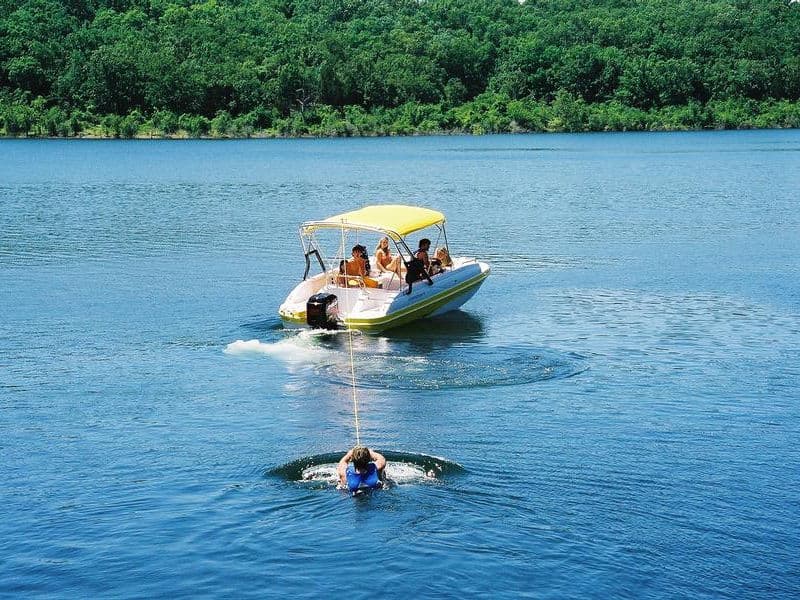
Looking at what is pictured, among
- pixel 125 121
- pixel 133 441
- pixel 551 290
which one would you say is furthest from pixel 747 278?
pixel 125 121

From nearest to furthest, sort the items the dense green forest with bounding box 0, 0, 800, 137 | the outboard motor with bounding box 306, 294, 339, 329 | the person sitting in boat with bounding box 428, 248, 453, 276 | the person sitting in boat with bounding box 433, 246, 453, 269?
the outboard motor with bounding box 306, 294, 339, 329 < the person sitting in boat with bounding box 428, 248, 453, 276 < the person sitting in boat with bounding box 433, 246, 453, 269 < the dense green forest with bounding box 0, 0, 800, 137

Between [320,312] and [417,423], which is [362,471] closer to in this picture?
[417,423]

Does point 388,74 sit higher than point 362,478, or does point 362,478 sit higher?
point 388,74

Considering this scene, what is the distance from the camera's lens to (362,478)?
16609 mm

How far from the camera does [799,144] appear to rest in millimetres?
102375

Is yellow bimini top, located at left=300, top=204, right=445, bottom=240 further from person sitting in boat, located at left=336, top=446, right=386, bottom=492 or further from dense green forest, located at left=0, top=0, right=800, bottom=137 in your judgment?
dense green forest, located at left=0, top=0, right=800, bottom=137

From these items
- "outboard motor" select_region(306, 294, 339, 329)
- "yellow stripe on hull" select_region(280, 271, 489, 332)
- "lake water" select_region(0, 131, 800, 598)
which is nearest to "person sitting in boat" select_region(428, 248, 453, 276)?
"yellow stripe on hull" select_region(280, 271, 489, 332)

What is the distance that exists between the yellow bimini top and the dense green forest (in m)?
101

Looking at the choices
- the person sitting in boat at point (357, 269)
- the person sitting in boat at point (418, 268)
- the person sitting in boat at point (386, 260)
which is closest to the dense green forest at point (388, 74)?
the person sitting in boat at point (386, 260)

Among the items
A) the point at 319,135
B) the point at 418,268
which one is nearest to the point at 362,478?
the point at 418,268

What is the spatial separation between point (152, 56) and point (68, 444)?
12568 cm

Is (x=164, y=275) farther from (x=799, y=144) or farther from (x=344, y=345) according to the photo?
(x=799, y=144)

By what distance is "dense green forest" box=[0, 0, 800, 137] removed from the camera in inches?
5231

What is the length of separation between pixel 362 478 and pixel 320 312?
10.2 m
